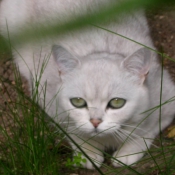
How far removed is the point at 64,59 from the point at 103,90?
0.82ft

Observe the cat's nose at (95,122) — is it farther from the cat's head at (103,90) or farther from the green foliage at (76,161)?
the green foliage at (76,161)

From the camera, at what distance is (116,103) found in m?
1.67

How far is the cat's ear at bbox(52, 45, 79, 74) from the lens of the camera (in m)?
1.69

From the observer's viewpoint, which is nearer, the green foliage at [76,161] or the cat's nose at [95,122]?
the cat's nose at [95,122]

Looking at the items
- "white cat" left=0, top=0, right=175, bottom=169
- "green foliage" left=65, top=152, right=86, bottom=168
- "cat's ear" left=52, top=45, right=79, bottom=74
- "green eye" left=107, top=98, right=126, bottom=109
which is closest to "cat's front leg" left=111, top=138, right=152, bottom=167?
"white cat" left=0, top=0, right=175, bottom=169

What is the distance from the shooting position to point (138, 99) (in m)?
1.70

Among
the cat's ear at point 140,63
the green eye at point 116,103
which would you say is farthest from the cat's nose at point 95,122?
the cat's ear at point 140,63

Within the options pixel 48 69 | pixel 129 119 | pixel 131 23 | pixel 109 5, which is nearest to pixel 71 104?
pixel 129 119

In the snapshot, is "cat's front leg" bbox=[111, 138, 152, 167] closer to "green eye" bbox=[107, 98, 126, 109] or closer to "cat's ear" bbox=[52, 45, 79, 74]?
"green eye" bbox=[107, 98, 126, 109]

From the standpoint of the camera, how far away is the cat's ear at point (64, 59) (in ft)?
5.55

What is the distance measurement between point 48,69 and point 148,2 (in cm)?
186

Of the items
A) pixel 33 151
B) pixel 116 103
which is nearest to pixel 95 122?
pixel 116 103

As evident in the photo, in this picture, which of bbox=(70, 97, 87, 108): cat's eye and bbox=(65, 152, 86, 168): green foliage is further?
bbox=(65, 152, 86, 168): green foliage

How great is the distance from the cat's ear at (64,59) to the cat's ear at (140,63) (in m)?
0.25
